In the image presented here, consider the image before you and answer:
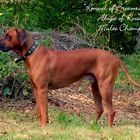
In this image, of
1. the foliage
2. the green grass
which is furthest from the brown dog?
the foliage

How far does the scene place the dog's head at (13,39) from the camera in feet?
27.0

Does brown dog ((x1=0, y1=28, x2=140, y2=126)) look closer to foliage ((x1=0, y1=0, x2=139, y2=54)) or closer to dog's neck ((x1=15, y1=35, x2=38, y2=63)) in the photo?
dog's neck ((x1=15, y1=35, x2=38, y2=63))

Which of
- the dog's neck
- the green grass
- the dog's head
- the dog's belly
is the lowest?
the green grass

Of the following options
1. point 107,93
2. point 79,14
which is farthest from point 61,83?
point 79,14

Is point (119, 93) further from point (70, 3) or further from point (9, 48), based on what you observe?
point (70, 3)

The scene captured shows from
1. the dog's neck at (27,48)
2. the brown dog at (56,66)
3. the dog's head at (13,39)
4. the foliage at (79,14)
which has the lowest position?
the foliage at (79,14)

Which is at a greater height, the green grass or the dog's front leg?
the dog's front leg

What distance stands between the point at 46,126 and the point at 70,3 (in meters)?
12.0

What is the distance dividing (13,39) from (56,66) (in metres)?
0.86

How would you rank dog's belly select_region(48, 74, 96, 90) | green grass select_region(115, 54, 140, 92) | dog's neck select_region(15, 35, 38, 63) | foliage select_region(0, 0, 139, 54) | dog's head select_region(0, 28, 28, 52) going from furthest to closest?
foliage select_region(0, 0, 139, 54) → green grass select_region(115, 54, 140, 92) → dog's belly select_region(48, 74, 96, 90) → dog's neck select_region(15, 35, 38, 63) → dog's head select_region(0, 28, 28, 52)

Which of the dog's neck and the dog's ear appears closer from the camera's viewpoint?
the dog's ear

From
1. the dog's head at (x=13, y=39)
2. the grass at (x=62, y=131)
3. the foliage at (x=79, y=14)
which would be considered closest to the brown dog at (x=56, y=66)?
the dog's head at (x=13, y=39)

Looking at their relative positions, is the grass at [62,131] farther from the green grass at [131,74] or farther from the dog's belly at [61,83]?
the green grass at [131,74]

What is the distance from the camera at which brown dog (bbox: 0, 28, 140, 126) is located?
8273 mm
